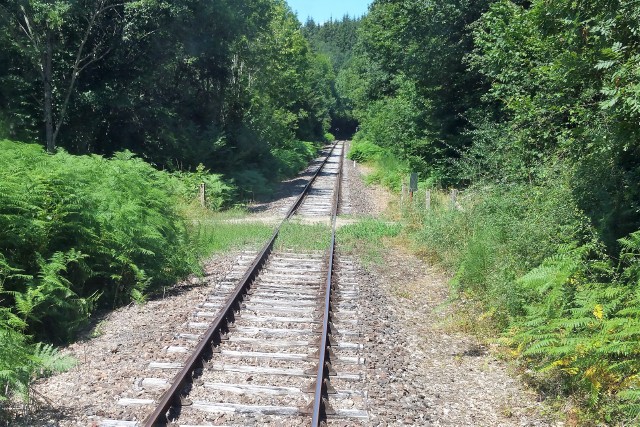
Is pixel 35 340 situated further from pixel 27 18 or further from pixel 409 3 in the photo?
pixel 409 3

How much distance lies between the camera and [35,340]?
8109 millimetres

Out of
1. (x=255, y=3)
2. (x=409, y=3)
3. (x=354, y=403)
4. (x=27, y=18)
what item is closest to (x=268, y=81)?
(x=255, y=3)

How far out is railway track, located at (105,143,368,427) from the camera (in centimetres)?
611

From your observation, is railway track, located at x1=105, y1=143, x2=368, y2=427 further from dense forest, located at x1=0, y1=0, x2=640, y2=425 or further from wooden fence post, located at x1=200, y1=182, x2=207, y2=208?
wooden fence post, located at x1=200, y1=182, x2=207, y2=208

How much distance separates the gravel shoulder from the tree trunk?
422 inches

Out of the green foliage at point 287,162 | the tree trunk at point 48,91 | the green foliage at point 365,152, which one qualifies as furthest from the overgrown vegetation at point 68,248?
the green foliage at point 365,152

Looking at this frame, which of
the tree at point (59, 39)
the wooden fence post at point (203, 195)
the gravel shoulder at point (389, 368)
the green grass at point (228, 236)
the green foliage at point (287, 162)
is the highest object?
the tree at point (59, 39)

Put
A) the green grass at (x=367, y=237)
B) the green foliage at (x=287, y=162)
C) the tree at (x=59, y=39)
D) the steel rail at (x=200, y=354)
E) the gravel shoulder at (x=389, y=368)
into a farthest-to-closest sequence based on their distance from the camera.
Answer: the green foliage at (x=287, y=162) < the tree at (x=59, y=39) < the green grass at (x=367, y=237) < the gravel shoulder at (x=389, y=368) < the steel rail at (x=200, y=354)

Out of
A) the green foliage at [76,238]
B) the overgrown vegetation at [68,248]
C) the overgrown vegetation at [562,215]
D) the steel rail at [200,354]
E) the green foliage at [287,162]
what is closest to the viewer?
the steel rail at [200,354]

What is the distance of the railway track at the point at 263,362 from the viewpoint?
6113mm

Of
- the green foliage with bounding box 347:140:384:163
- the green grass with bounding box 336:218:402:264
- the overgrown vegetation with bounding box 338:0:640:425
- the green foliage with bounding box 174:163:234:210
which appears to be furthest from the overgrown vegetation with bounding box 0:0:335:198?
the green foliage with bounding box 347:140:384:163

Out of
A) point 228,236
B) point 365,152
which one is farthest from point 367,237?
point 365,152

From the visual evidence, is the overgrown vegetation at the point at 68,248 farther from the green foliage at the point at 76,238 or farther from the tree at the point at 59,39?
the tree at the point at 59,39

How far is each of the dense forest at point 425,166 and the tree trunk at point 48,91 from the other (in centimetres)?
7
